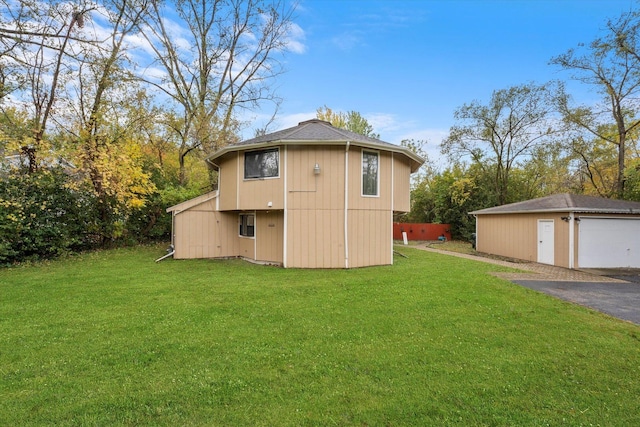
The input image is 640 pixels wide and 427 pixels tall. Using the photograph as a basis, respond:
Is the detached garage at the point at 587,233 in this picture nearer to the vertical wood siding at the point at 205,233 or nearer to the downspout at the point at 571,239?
the downspout at the point at 571,239

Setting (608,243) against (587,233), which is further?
(608,243)

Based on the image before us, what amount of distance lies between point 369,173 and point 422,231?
15194 millimetres

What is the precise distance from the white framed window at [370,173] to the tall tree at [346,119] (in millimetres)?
19518


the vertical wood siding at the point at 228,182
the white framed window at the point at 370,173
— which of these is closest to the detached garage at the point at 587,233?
the white framed window at the point at 370,173

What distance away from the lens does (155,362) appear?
3316 millimetres

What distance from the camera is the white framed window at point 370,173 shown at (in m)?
9.75

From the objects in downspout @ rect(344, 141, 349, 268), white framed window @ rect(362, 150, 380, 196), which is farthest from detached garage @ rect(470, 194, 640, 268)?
downspout @ rect(344, 141, 349, 268)

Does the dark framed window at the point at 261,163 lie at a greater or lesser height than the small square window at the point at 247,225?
greater

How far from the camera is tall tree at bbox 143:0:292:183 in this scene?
656 inches

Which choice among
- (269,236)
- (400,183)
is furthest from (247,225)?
(400,183)

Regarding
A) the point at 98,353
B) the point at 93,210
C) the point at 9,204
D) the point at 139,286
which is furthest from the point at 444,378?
the point at 93,210

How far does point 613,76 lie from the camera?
1570cm

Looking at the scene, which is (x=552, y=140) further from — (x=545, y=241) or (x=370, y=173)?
(x=370, y=173)

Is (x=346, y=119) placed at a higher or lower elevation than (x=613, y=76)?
higher
